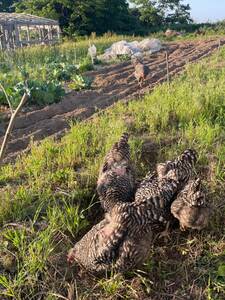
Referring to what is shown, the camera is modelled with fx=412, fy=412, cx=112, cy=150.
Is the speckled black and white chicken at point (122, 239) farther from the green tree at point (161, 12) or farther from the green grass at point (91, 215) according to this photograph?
the green tree at point (161, 12)

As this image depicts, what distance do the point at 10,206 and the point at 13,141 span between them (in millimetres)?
2654

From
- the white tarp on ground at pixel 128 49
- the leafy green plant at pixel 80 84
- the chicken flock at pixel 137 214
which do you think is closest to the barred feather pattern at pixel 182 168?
the chicken flock at pixel 137 214

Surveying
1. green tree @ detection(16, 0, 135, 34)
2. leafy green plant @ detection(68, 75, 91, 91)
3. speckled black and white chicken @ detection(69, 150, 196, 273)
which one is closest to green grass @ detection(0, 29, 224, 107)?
leafy green plant @ detection(68, 75, 91, 91)

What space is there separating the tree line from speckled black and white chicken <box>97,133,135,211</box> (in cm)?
2837

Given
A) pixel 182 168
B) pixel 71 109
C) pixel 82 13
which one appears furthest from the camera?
pixel 82 13

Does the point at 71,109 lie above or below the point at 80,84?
below

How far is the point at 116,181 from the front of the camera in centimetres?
326

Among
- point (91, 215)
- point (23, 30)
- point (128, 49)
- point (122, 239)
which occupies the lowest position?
point (91, 215)

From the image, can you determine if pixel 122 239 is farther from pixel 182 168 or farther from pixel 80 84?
pixel 80 84

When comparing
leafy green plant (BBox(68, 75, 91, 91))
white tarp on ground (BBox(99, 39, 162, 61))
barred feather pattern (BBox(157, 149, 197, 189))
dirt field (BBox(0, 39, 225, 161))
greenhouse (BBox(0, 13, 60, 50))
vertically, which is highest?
greenhouse (BBox(0, 13, 60, 50))

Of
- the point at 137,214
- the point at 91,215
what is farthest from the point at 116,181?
the point at 137,214

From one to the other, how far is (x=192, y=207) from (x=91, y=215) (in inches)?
41.5

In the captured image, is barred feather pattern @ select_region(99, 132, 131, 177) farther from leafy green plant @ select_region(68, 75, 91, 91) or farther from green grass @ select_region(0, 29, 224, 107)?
leafy green plant @ select_region(68, 75, 91, 91)

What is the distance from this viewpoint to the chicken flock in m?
2.63
